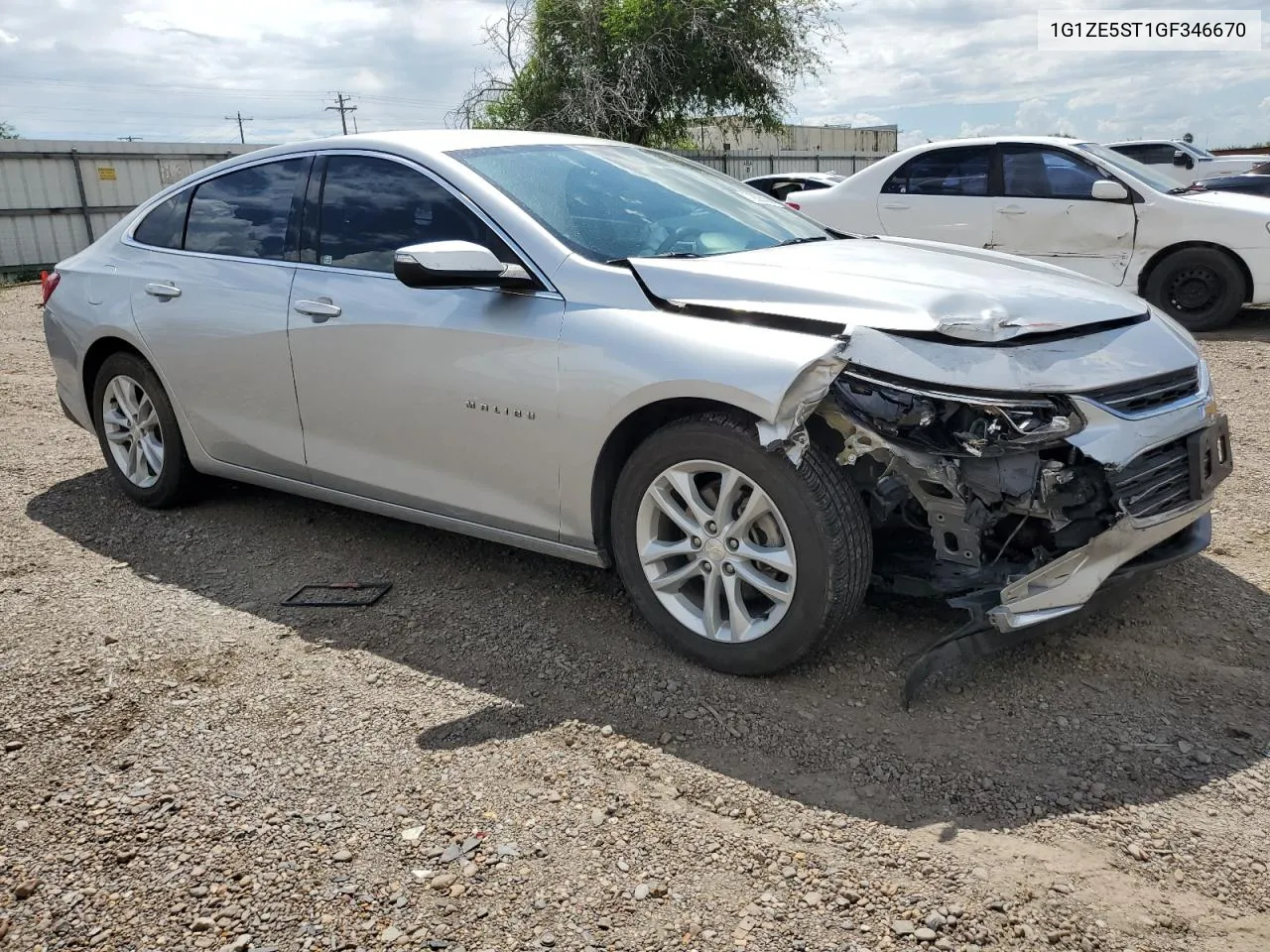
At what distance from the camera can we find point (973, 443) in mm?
2973

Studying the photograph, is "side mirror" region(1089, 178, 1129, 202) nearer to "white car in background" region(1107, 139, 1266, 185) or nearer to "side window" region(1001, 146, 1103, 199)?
"side window" region(1001, 146, 1103, 199)

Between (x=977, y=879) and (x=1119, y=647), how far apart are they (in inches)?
53.8

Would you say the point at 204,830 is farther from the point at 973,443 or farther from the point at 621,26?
the point at 621,26

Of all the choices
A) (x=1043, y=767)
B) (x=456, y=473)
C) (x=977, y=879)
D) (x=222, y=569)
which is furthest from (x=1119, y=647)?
(x=222, y=569)

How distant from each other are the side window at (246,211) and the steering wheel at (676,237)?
1663 millimetres

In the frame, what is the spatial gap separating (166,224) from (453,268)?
2290 millimetres

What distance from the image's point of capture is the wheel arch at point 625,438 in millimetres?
3281

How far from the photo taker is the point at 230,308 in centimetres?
451

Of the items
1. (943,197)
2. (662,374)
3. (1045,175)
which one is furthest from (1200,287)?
(662,374)

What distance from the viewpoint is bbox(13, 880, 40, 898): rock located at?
2531mm

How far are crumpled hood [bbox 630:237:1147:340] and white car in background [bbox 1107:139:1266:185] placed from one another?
14.1 metres

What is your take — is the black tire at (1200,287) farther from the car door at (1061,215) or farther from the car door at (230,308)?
the car door at (230,308)

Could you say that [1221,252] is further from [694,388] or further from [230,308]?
[230,308]

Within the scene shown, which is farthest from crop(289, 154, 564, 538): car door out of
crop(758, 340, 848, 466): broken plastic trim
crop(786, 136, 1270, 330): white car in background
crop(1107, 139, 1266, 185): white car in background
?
crop(1107, 139, 1266, 185): white car in background
